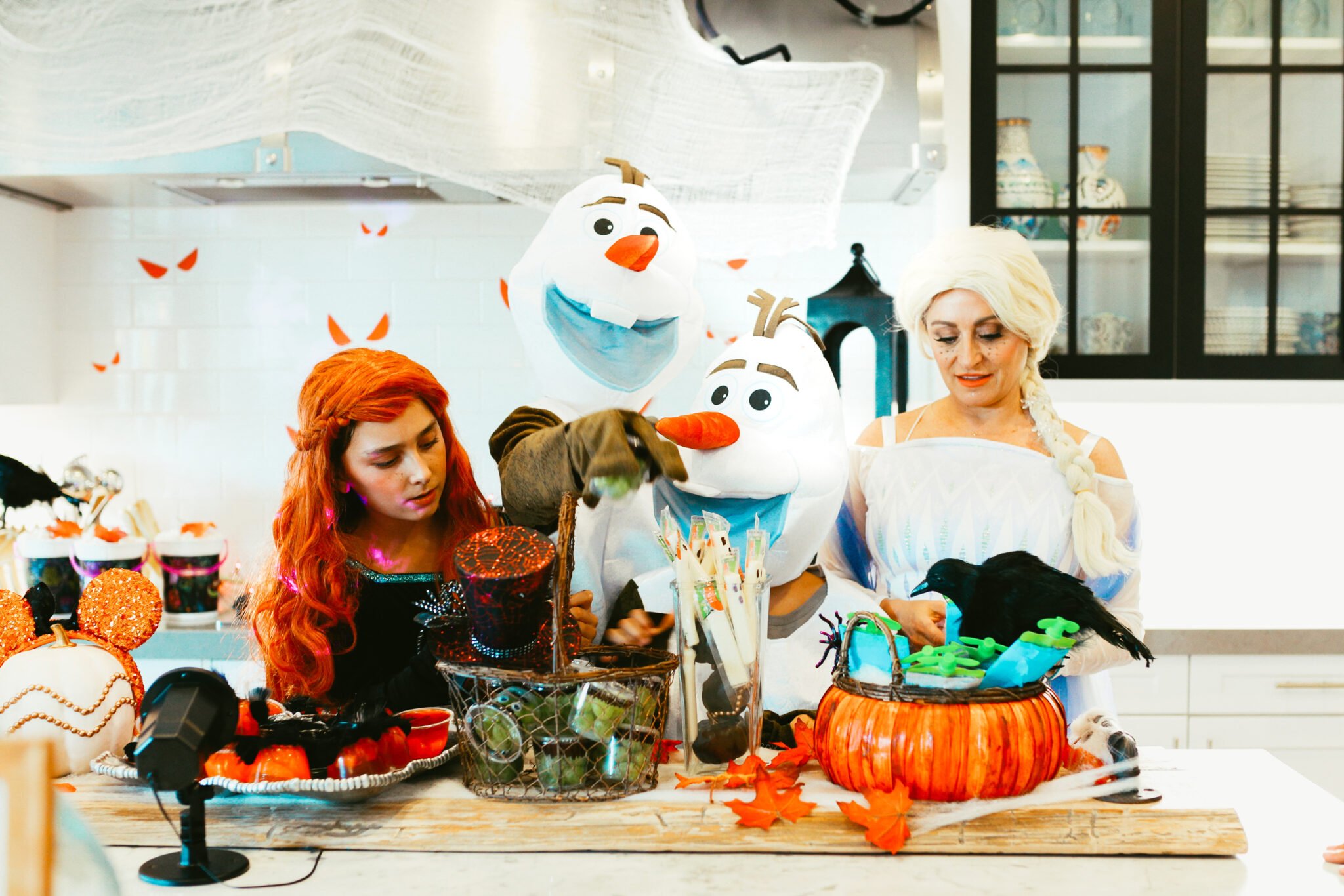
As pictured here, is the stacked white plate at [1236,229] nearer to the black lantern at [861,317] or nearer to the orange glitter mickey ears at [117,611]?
the black lantern at [861,317]

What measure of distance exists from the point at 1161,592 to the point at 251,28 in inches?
97.4

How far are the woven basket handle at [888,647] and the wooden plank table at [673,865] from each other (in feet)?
0.40

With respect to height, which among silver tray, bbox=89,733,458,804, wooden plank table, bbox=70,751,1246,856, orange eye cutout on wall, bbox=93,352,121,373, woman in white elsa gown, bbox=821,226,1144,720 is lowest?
wooden plank table, bbox=70,751,1246,856

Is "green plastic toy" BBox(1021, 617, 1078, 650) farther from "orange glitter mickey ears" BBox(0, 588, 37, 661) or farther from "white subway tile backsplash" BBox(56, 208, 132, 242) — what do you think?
"white subway tile backsplash" BBox(56, 208, 132, 242)

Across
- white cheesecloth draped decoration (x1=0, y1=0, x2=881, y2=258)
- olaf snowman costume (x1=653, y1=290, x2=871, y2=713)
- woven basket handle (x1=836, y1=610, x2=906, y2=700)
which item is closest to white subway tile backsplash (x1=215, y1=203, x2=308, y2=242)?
white cheesecloth draped decoration (x1=0, y1=0, x2=881, y2=258)

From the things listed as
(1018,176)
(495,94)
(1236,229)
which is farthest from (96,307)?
(1236,229)

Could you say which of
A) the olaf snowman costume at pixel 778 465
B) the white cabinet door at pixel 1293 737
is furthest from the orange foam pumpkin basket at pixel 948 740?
the white cabinet door at pixel 1293 737

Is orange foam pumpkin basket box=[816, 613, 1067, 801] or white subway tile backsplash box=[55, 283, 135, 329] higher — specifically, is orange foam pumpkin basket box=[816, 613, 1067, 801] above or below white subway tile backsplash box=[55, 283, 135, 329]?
below

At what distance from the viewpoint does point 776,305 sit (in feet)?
4.17

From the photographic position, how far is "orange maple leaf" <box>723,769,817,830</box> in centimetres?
86

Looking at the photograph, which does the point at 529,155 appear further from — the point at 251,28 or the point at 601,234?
the point at 601,234

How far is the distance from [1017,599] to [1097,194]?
67.6 inches

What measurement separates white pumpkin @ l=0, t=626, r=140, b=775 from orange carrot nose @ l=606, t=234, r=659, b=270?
0.69 meters

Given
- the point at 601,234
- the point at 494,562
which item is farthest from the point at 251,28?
the point at 494,562
